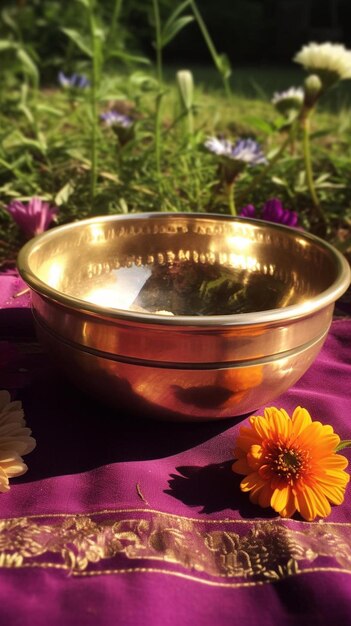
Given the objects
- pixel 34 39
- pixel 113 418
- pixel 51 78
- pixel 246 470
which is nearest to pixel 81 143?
pixel 113 418

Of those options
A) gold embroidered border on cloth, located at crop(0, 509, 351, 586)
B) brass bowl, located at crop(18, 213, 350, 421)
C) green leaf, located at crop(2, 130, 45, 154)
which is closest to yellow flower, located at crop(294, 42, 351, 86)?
brass bowl, located at crop(18, 213, 350, 421)

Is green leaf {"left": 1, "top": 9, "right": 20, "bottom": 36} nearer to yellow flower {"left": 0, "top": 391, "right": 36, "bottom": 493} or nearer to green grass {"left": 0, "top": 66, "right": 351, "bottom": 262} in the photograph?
green grass {"left": 0, "top": 66, "right": 351, "bottom": 262}

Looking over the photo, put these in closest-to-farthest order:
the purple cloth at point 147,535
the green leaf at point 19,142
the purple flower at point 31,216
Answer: the purple cloth at point 147,535, the purple flower at point 31,216, the green leaf at point 19,142

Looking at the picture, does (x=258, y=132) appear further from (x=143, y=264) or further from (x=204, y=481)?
(x=204, y=481)

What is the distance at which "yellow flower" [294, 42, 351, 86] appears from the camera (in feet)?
3.35

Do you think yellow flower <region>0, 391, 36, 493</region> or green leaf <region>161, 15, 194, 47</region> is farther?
green leaf <region>161, 15, 194, 47</region>

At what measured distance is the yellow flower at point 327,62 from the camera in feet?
3.35

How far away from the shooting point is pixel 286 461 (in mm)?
521

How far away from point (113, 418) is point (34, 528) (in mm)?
161

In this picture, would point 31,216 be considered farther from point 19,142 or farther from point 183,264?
point 19,142

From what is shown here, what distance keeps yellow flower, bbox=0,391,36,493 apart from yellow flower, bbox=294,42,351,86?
2.37 ft

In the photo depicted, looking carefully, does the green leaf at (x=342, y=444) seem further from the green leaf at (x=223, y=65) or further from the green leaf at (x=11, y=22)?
the green leaf at (x=11, y=22)

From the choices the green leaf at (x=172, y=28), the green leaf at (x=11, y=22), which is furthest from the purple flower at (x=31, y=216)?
the green leaf at (x=11, y=22)

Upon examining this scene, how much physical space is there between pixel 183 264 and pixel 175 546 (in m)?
0.41
